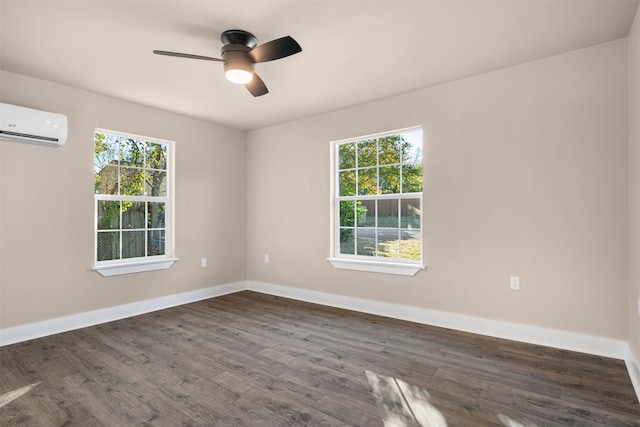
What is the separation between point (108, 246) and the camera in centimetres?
392

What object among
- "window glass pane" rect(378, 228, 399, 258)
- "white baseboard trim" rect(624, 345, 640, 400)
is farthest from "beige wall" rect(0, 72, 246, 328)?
"white baseboard trim" rect(624, 345, 640, 400)

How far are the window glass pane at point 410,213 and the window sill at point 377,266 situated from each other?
18.4 inches

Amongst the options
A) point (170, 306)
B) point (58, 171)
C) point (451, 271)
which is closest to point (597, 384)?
point (451, 271)

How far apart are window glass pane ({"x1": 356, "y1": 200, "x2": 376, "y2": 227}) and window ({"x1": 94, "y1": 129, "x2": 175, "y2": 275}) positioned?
2593 millimetres

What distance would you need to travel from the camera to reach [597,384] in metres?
2.30

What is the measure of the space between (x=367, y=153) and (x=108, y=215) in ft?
10.7

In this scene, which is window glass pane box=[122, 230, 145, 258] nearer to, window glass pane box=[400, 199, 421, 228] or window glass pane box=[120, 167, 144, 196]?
window glass pane box=[120, 167, 144, 196]

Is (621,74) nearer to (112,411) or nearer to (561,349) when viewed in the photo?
(561,349)

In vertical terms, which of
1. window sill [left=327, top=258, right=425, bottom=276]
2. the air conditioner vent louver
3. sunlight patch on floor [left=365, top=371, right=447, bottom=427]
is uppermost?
the air conditioner vent louver

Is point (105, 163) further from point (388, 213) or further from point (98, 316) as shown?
point (388, 213)

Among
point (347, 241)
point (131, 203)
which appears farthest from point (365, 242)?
point (131, 203)

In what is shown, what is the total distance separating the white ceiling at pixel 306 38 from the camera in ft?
7.34

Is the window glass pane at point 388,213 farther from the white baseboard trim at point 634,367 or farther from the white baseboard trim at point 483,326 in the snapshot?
the white baseboard trim at point 634,367

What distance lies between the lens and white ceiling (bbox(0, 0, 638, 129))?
224 cm
